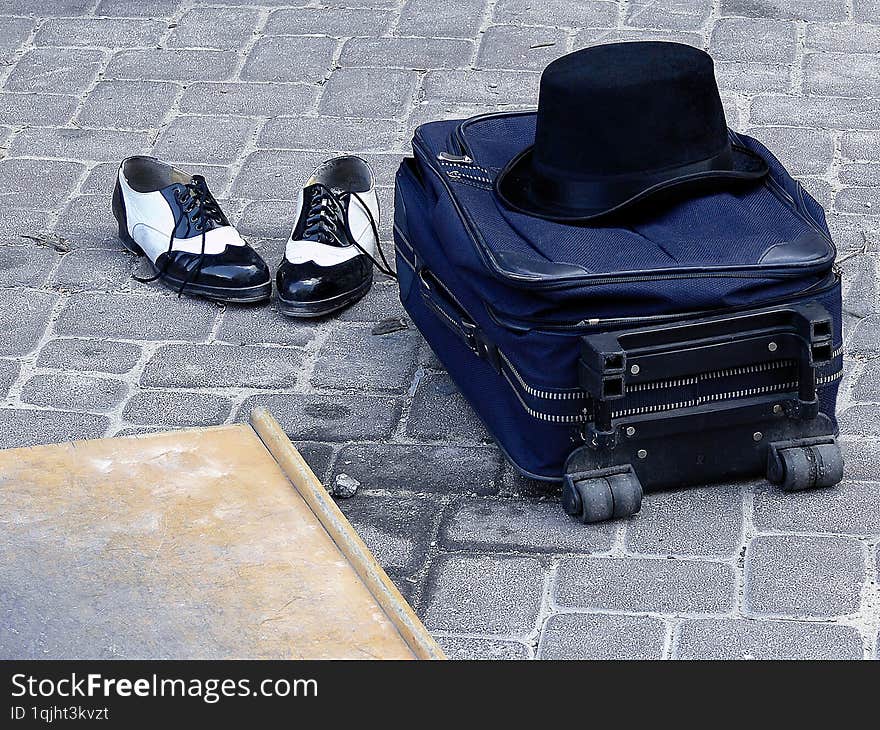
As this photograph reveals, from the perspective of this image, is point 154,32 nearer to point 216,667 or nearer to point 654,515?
point 654,515

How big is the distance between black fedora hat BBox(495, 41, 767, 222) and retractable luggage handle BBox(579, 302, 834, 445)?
1.09ft

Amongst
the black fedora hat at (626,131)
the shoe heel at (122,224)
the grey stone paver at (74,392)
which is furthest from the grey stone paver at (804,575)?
the shoe heel at (122,224)

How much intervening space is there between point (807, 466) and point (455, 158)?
1.01 meters

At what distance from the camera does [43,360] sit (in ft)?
10.5

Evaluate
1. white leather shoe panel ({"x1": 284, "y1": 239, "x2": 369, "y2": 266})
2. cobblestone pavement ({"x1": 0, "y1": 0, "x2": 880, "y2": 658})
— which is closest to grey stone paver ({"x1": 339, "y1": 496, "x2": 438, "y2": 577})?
cobblestone pavement ({"x1": 0, "y1": 0, "x2": 880, "y2": 658})

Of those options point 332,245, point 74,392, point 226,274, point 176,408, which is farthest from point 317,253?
point 74,392

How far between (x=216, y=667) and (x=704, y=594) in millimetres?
1008

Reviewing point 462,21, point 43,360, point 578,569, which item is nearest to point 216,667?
point 578,569

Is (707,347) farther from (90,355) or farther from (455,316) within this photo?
(90,355)

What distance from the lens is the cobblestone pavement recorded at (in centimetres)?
238

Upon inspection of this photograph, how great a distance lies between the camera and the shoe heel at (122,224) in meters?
3.62

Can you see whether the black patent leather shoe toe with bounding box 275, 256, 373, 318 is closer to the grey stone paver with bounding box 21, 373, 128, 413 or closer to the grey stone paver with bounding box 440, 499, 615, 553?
the grey stone paver with bounding box 21, 373, 128, 413

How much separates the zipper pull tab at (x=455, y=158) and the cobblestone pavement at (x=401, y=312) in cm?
51

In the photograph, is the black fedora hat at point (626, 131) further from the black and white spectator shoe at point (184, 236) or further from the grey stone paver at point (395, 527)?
the black and white spectator shoe at point (184, 236)
